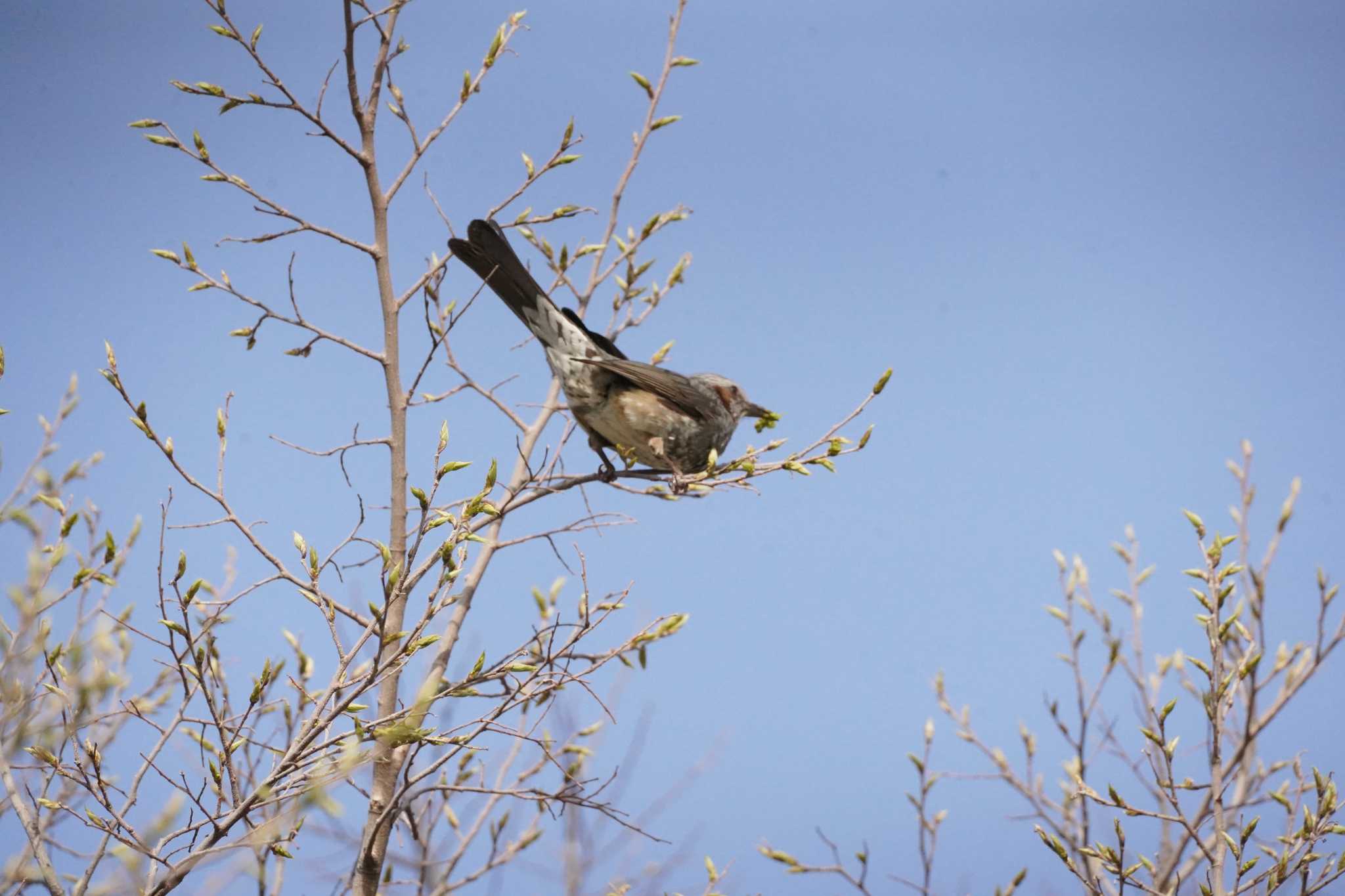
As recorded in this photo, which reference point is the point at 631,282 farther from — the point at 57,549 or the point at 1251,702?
the point at 1251,702

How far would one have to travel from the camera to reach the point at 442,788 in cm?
365

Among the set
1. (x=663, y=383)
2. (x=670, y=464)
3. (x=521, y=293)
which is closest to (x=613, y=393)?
(x=663, y=383)

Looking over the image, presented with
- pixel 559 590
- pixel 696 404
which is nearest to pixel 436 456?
pixel 559 590

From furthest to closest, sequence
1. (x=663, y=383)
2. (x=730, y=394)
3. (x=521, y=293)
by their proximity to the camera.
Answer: (x=730, y=394) → (x=663, y=383) → (x=521, y=293)

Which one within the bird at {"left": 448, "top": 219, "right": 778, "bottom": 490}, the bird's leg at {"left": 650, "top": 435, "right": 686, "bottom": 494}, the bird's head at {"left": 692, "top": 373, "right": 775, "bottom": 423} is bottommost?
the bird's leg at {"left": 650, "top": 435, "right": 686, "bottom": 494}

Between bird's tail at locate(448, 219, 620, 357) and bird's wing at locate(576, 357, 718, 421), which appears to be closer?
bird's tail at locate(448, 219, 620, 357)

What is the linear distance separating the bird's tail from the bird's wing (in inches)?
4.3

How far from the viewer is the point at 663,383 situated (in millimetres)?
5297

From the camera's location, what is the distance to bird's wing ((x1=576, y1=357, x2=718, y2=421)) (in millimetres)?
5215

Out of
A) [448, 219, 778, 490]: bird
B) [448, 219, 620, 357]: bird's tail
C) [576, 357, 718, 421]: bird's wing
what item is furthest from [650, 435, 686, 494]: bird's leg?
[448, 219, 620, 357]: bird's tail

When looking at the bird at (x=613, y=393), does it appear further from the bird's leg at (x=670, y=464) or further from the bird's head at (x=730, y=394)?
the bird's head at (x=730, y=394)

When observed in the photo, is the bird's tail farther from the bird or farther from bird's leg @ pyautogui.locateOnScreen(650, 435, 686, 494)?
bird's leg @ pyautogui.locateOnScreen(650, 435, 686, 494)

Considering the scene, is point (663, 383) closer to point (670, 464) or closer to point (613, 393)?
point (613, 393)

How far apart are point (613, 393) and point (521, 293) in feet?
2.20
